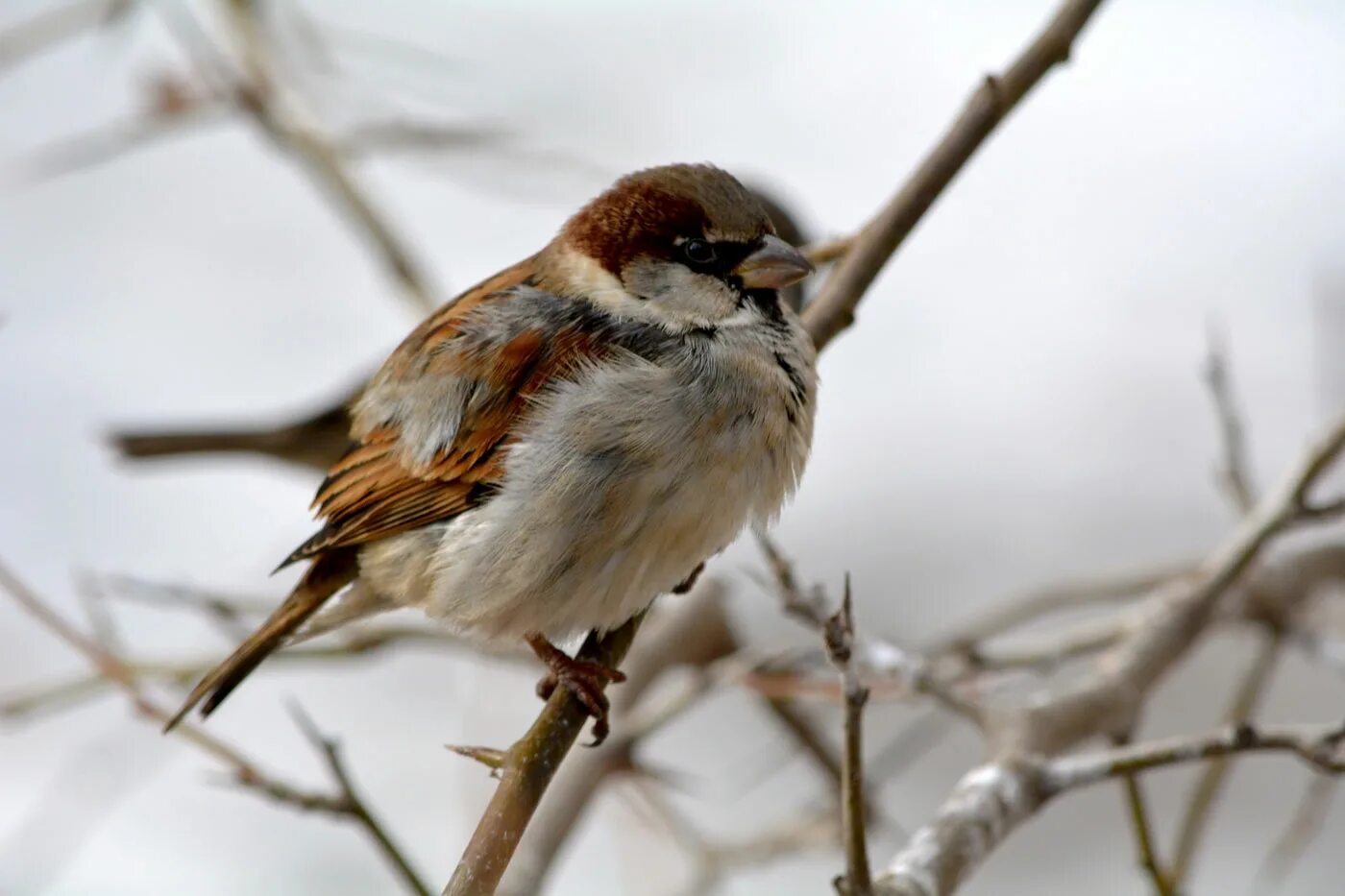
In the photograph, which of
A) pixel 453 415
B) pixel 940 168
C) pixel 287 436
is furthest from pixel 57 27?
Result: pixel 940 168

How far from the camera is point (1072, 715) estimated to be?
2.22 metres

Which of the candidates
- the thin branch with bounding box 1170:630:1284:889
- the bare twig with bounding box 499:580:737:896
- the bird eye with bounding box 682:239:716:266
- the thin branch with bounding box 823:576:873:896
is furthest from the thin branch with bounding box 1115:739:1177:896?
the bird eye with bounding box 682:239:716:266

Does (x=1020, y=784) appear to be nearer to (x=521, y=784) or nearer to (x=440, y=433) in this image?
(x=521, y=784)

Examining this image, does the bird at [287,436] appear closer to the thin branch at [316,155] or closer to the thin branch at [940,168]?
the thin branch at [316,155]

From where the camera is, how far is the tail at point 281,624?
2197 mm

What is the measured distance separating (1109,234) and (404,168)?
100 inches

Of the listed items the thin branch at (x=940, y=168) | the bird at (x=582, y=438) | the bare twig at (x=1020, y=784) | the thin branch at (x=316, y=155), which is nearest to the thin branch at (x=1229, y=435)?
the thin branch at (x=940, y=168)

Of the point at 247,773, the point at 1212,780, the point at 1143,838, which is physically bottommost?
the point at 1143,838

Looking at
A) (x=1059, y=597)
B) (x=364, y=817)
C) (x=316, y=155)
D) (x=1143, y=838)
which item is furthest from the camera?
(x=316, y=155)

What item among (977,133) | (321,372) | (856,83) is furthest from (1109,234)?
(977,133)

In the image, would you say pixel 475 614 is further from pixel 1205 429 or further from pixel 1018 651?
pixel 1205 429

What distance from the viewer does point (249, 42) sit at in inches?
150

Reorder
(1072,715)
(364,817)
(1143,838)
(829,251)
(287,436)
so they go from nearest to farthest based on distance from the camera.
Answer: (364,817) → (1143,838) → (1072,715) → (829,251) → (287,436)

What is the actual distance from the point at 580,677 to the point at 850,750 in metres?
0.60
